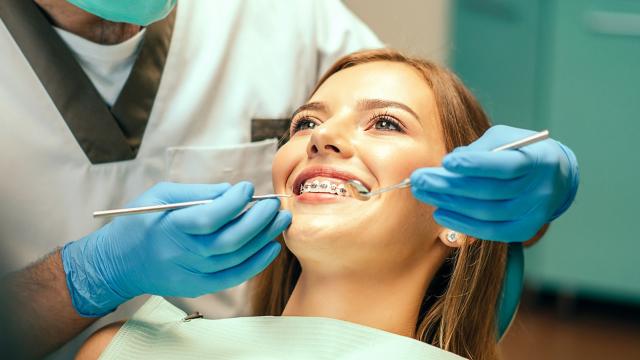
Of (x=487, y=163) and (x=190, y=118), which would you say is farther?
(x=190, y=118)

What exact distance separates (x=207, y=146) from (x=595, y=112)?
6.10 feet

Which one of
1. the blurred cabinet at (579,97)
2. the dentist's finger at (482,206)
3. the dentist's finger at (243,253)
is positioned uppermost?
the dentist's finger at (482,206)

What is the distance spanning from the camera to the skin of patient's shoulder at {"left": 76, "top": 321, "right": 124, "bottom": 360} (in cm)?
146

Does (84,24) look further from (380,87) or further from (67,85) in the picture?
(380,87)

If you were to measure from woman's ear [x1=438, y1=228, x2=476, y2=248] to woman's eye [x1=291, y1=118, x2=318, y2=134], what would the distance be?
0.32 meters

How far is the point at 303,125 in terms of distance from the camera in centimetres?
163

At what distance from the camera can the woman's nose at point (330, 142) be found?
1439mm

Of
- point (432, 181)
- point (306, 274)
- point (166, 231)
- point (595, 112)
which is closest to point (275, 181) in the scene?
point (306, 274)

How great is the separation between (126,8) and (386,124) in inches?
19.6

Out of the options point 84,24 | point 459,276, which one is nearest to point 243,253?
point 459,276

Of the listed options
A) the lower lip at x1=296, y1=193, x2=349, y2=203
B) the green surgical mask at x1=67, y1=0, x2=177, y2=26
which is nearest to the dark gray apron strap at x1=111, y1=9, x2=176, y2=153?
the green surgical mask at x1=67, y1=0, x2=177, y2=26

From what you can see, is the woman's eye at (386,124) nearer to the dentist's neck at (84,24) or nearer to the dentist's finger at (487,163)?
the dentist's finger at (487,163)

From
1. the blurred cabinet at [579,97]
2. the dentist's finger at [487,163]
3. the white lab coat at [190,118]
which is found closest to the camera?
the dentist's finger at [487,163]

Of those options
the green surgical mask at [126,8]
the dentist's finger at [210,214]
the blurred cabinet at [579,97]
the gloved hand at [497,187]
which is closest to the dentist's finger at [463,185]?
the gloved hand at [497,187]
